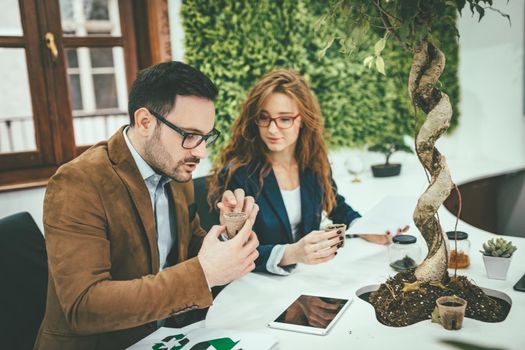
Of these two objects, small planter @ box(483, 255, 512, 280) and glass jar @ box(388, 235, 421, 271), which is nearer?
small planter @ box(483, 255, 512, 280)

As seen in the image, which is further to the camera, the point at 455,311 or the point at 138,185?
the point at 138,185

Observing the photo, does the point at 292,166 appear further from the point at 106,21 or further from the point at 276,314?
the point at 106,21

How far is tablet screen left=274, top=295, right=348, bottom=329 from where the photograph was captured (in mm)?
1319

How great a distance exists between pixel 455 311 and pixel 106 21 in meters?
2.94

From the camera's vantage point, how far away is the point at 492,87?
12.8ft

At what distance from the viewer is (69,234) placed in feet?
4.05

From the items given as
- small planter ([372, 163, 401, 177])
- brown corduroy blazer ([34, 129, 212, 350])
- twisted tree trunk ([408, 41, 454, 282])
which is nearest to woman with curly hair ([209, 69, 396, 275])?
twisted tree trunk ([408, 41, 454, 282])

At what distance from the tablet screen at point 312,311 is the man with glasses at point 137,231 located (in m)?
0.20

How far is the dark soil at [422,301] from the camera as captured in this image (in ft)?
4.32

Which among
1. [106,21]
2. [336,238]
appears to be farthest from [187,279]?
[106,21]

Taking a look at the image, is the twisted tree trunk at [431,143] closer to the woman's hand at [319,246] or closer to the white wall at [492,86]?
the woman's hand at [319,246]

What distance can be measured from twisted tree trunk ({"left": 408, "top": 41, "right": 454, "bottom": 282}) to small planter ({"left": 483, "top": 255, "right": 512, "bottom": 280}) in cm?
22

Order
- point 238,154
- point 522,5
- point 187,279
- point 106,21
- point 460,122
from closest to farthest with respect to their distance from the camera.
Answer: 1. point 187,279
2. point 238,154
3. point 106,21
4. point 522,5
5. point 460,122

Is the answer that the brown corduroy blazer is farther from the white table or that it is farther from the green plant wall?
the green plant wall
